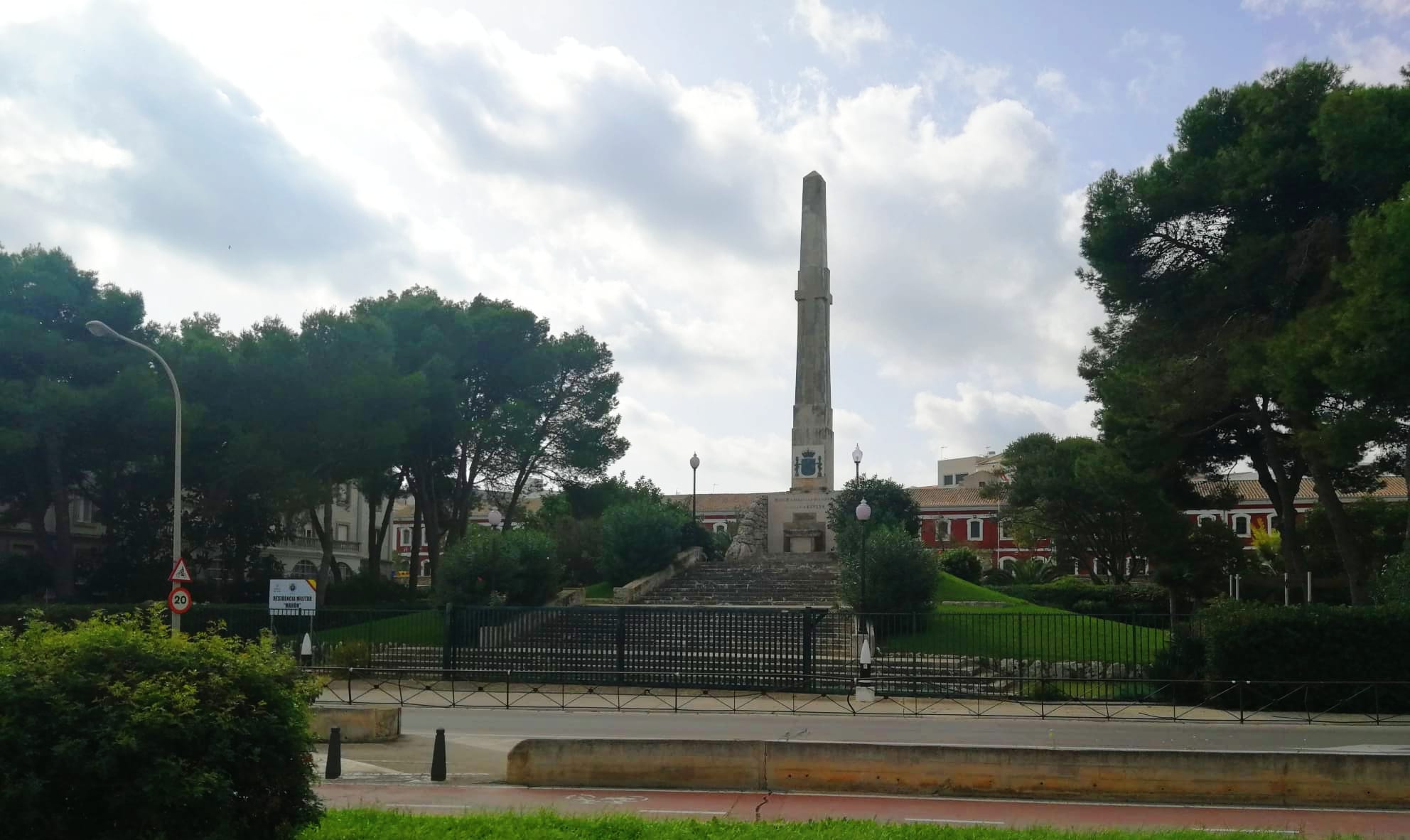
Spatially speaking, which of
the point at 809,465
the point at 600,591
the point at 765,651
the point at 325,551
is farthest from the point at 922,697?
the point at 325,551

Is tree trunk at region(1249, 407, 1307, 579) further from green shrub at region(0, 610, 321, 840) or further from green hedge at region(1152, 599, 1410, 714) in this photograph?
green shrub at region(0, 610, 321, 840)

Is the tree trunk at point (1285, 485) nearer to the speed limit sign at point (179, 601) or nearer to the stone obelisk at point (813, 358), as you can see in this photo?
the stone obelisk at point (813, 358)

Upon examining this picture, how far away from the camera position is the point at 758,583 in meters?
36.5

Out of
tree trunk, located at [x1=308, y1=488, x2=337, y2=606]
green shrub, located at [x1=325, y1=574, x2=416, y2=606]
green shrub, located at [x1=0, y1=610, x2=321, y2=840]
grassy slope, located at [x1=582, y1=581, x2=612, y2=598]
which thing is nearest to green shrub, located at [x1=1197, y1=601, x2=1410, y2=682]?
green shrub, located at [x1=0, y1=610, x2=321, y2=840]

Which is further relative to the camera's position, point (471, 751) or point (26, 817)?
point (471, 751)

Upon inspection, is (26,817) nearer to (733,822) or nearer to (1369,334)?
(733,822)

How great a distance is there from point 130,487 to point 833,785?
104ft

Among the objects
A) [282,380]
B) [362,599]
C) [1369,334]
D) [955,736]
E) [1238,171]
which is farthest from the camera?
[362,599]

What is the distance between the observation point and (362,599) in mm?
40531

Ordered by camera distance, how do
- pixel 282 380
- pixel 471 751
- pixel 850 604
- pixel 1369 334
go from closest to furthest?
1. pixel 471 751
2. pixel 1369 334
3. pixel 850 604
4. pixel 282 380

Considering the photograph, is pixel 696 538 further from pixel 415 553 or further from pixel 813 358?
pixel 415 553

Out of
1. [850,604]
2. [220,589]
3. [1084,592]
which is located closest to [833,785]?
[850,604]

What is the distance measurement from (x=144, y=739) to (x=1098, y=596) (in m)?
45.5

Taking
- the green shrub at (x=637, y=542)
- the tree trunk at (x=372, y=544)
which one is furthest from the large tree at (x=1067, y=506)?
the tree trunk at (x=372, y=544)
